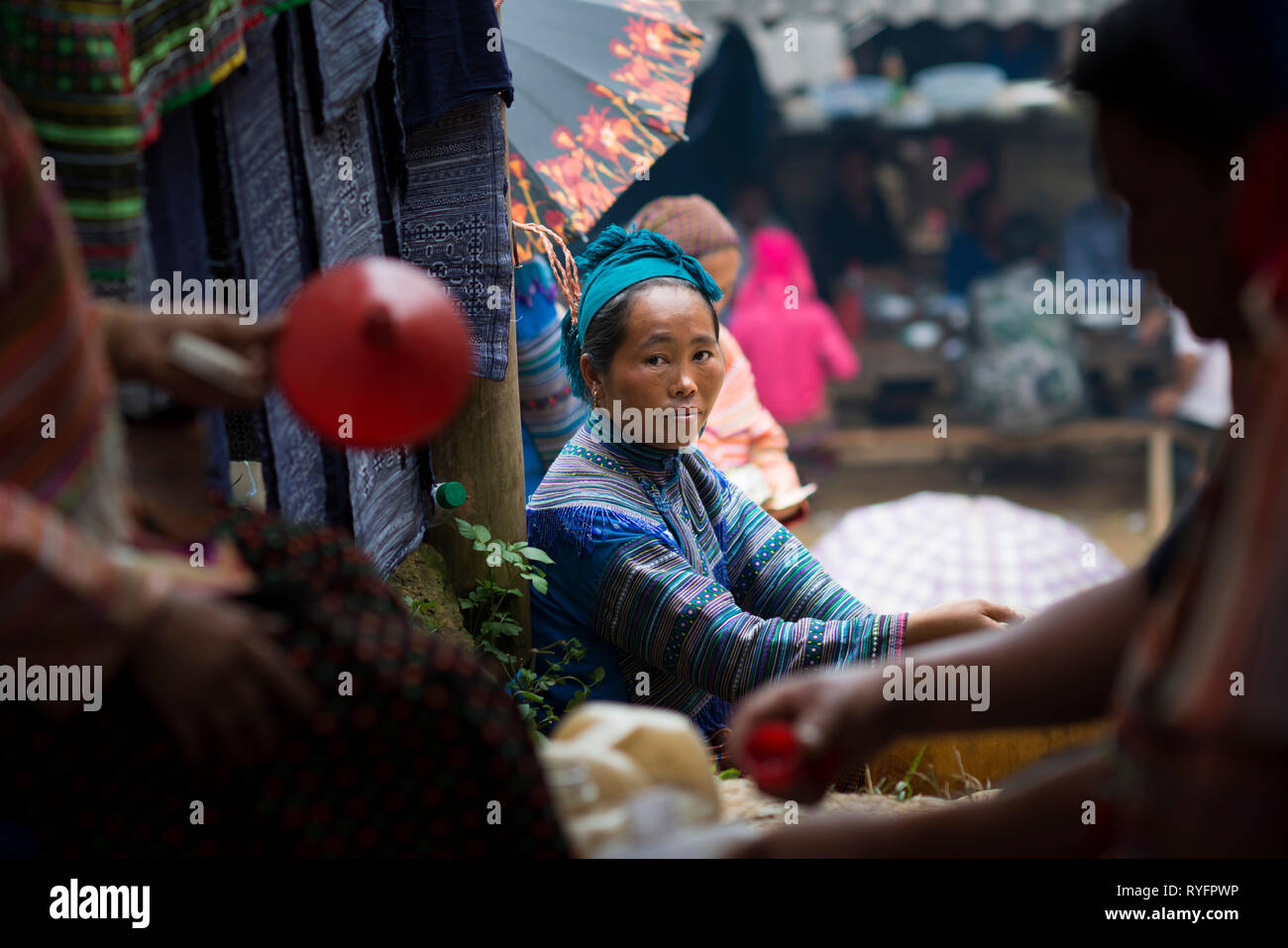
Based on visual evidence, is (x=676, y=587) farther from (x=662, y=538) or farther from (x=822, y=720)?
(x=822, y=720)

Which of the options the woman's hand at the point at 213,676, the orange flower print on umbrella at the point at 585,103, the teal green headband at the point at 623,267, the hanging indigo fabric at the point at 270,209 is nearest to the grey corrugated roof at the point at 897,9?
the orange flower print on umbrella at the point at 585,103

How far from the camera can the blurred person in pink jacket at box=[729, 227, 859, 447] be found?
833 cm

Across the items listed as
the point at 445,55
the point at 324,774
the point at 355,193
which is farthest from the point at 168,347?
the point at 445,55

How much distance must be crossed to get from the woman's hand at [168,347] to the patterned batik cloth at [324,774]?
24 centimetres

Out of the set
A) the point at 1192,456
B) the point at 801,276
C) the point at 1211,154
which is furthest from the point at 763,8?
the point at 1211,154

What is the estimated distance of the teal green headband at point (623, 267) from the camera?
3295 mm

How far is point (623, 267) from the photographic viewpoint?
3.32 meters

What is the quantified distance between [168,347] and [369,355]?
0.25 m

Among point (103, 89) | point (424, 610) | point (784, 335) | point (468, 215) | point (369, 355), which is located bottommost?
point (424, 610)

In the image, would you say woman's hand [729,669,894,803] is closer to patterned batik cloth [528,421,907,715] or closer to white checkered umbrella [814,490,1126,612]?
patterned batik cloth [528,421,907,715]

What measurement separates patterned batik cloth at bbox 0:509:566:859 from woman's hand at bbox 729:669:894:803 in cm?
30

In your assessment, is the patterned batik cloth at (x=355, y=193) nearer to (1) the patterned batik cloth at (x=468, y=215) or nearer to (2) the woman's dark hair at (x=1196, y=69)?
(1) the patterned batik cloth at (x=468, y=215)

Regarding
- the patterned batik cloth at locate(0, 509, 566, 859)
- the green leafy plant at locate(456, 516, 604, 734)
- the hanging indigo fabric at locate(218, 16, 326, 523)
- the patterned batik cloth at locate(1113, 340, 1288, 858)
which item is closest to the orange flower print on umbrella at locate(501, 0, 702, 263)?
the green leafy plant at locate(456, 516, 604, 734)
